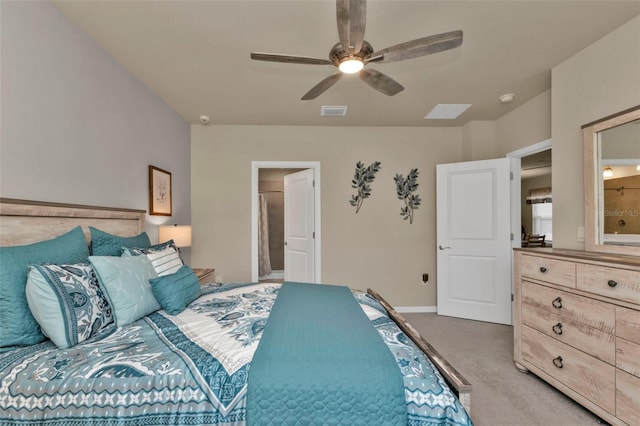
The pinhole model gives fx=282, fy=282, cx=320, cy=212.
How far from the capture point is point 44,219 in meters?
1.66

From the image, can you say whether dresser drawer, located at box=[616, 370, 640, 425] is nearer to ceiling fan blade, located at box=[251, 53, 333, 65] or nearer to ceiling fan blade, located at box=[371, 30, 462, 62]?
ceiling fan blade, located at box=[371, 30, 462, 62]

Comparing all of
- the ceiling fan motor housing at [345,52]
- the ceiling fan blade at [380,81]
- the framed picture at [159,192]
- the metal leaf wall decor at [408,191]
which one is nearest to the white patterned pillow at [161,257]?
the framed picture at [159,192]

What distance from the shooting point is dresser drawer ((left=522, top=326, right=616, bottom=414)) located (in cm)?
166

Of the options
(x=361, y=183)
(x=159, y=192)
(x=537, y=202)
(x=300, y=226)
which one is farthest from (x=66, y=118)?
(x=537, y=202)

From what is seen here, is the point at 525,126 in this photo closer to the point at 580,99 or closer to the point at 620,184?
the point at 580,99

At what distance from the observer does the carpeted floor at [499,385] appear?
1808 millimetres

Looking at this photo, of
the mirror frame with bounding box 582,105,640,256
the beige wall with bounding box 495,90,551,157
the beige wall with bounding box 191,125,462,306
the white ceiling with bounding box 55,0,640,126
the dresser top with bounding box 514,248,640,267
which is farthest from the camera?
the beige wall with bounding box 191,125,462,306

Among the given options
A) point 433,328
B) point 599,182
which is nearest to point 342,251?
point 433,328

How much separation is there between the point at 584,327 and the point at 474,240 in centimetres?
180

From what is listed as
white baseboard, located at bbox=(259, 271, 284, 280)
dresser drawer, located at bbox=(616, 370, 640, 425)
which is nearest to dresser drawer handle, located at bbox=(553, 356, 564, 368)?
dresser drawer, located at bbox=(616, 370, 640, 425)

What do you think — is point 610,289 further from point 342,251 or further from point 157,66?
point 157,66

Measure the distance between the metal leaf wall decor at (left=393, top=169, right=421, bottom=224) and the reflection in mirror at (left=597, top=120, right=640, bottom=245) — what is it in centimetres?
202

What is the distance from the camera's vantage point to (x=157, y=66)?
2.44 meters

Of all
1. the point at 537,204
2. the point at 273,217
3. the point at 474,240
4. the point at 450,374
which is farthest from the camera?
the point at 537,204
